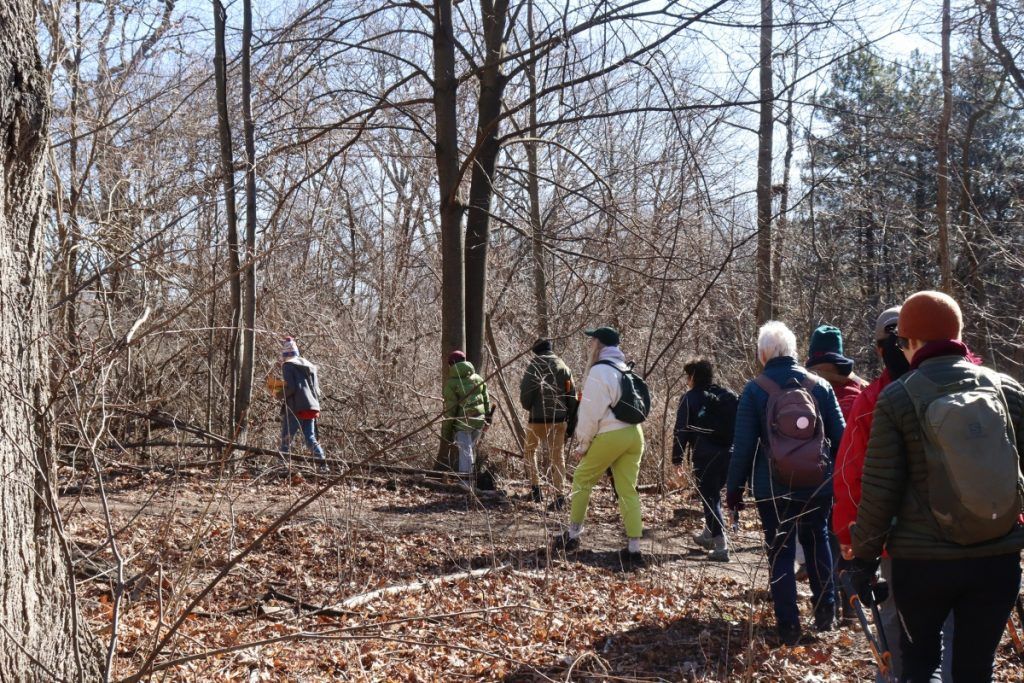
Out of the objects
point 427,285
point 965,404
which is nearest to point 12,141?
point 965,404

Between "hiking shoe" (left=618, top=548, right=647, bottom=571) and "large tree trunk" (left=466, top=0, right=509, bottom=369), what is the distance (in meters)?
4.75

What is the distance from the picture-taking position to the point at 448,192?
11742 mm

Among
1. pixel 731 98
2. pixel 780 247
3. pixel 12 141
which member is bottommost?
pixel 12 141

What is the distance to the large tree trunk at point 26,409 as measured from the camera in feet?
10.4

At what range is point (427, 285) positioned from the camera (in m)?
17.9

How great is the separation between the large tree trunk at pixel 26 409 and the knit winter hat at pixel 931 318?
3.15m

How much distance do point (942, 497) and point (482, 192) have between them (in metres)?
9.46

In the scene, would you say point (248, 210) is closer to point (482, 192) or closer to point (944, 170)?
point (482, 192)

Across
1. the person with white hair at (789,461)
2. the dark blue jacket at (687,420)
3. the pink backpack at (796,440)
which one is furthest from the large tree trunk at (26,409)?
the dark blue jacket at (687,420)

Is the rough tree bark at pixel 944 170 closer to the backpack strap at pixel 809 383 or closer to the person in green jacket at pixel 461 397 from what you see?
the person in green jacket at pixel 461 397

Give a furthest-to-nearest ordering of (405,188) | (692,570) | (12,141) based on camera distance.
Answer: (405,188), (692,570), (12,141)

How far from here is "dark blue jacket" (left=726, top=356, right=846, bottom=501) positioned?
5594mm

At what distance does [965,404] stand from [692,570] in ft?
15.2

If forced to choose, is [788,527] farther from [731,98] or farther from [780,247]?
[780,247]
